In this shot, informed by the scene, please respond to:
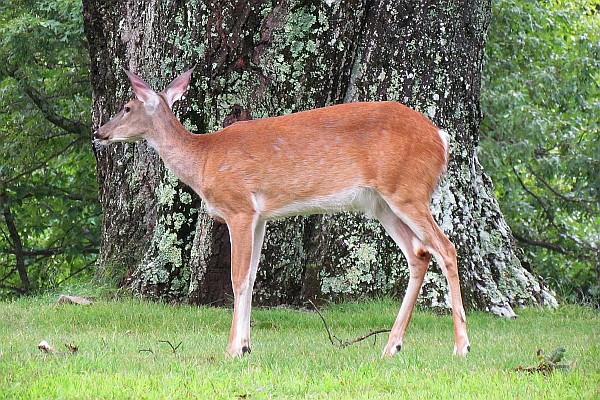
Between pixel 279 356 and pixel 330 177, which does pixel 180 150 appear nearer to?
pixel 330 177

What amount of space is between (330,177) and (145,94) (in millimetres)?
1419

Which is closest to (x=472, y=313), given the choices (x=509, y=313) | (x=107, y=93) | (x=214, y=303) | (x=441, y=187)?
(x=509, y=313)

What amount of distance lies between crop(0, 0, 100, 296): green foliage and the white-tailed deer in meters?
5.19

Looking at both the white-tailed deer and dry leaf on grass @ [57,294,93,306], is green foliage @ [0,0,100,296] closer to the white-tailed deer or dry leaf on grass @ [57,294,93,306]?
dry leaf on grass @ [57,294,93,306]

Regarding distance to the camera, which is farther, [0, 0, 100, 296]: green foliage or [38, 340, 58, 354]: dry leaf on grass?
[0, 0, 100, 296]: green foliage

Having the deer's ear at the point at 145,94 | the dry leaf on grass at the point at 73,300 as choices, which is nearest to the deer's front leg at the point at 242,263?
A: the deer's ear at the point at 145,94

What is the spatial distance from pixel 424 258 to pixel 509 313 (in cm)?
232

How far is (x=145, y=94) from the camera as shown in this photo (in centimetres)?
710

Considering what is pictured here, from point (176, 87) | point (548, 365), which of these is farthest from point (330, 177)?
point (548, 365)

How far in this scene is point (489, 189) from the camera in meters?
9.66

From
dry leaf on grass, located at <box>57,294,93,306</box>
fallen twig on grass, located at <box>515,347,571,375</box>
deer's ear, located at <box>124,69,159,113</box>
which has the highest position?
deer's ear, located at <box>124,69,159,113</box>

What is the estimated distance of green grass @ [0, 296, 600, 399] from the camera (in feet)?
16.3

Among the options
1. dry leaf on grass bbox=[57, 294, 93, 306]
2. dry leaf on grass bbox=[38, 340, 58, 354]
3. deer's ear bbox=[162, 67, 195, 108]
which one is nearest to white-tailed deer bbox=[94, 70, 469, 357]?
deer's ear bbox=[162, 67, 195, 108]

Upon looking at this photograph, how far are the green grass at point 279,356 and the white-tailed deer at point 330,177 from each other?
19.0 inches
